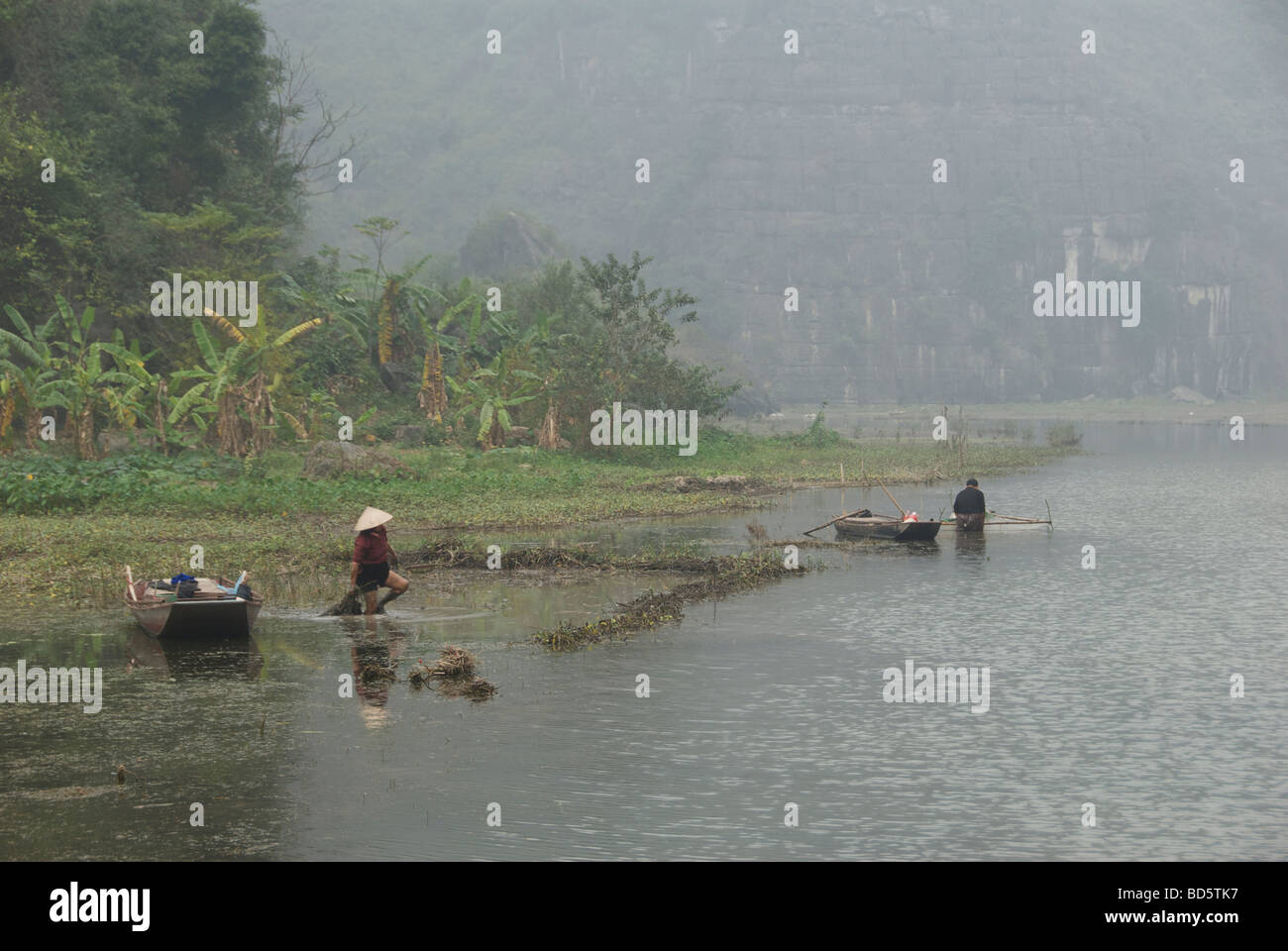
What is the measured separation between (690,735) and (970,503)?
15.9 meters

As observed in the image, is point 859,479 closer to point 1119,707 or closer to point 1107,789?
point 1119,707

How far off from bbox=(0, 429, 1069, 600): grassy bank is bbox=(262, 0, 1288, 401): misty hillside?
3887 inches

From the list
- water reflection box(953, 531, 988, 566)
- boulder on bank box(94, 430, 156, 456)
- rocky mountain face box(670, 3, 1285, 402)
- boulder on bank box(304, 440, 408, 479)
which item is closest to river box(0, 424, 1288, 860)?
water reflection box(953, 531, 988, 566)

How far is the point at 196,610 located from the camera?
51.9ft

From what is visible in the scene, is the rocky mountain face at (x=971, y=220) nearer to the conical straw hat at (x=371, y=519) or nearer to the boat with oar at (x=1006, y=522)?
the boat with oar at (x=1006, y=522)

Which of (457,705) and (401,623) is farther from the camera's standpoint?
(401,623)

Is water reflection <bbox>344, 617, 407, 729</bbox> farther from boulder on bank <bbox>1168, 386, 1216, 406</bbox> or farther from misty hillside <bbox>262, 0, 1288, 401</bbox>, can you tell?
boulder on bank <bbox>1168, 386, 1216, 406</bbox>

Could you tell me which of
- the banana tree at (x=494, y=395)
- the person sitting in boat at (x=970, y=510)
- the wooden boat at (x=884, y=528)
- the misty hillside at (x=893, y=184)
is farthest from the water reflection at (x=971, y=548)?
the misty hillside at (x=893, y=184)

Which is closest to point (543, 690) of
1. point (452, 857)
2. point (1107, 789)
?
point (452, 857)

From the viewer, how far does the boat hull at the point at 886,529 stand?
84.5ft

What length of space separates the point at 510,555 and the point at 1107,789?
499 inches

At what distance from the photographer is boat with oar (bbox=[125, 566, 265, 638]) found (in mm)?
15781

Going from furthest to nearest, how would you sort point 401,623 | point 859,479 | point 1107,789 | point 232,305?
point 859,479 < point 232,305 < point 401,623 < point 1107,789

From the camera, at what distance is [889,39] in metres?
178
